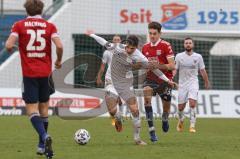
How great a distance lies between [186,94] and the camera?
68.2ft

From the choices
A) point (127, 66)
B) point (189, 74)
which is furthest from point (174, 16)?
point (127, 66)

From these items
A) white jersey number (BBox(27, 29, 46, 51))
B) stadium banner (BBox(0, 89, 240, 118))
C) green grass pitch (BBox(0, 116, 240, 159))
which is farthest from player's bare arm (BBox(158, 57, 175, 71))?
stadium banner (BBox(0, 89, 240, 118))

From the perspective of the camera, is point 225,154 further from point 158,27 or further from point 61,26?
point 61,26

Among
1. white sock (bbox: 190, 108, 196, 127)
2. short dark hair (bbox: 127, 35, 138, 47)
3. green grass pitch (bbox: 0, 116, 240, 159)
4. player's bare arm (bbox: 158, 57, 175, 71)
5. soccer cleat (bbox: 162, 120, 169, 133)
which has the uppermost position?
short dark hair (bbox: 127, 35, 138, 47)

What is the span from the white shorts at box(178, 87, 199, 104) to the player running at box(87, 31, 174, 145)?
5.51 metres

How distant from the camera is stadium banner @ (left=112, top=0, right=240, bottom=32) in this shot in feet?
111

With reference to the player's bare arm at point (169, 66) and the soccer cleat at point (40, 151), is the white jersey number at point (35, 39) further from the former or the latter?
the player's bare arm at point (169, 66)

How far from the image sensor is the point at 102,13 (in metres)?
34.3

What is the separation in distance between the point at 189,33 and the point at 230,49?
222 centimetres

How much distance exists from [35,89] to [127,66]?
3.54 m

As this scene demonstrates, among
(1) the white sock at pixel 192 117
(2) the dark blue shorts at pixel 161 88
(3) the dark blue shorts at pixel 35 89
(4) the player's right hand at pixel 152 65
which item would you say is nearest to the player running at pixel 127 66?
(4) the player's right hand at pixel 152 65

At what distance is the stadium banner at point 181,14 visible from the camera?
1336 inches

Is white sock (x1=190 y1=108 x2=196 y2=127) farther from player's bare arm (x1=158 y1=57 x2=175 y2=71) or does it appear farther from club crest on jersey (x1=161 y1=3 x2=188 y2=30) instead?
club crest on jersey (x1=161 y1=3 x2=188 y2=30)

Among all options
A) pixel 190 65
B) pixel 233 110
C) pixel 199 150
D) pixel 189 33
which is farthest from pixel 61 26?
pixel 199 150
